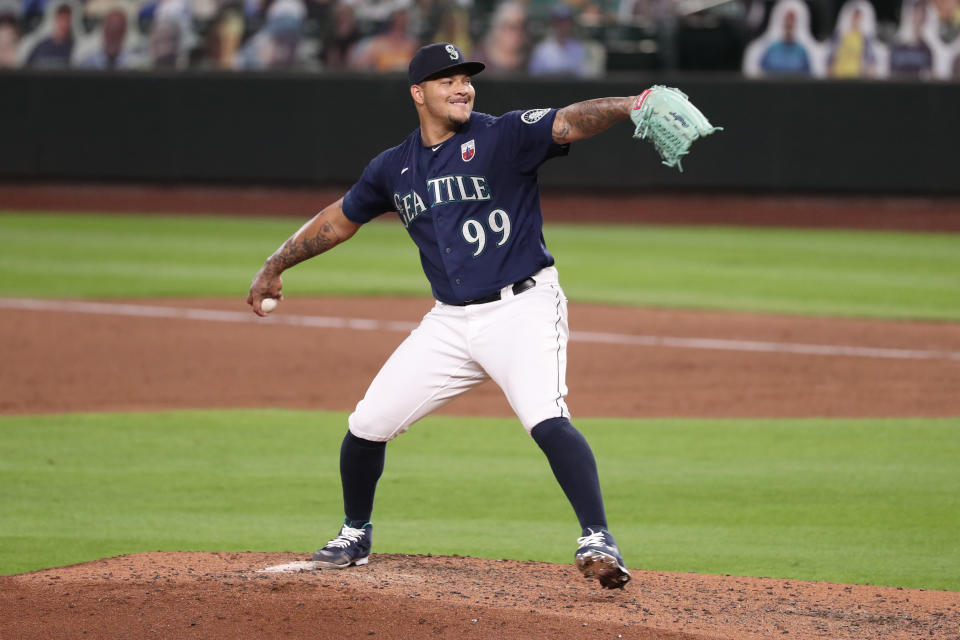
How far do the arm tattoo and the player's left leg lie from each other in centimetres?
55

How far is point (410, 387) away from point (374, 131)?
1452 centimetres

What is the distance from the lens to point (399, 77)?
61.4 feet

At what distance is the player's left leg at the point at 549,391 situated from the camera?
14.2 ft

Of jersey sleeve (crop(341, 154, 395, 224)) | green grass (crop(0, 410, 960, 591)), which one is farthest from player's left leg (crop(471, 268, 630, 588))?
green grass (crop(0, 410, 960, 591))

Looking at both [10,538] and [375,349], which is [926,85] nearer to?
[375,349]

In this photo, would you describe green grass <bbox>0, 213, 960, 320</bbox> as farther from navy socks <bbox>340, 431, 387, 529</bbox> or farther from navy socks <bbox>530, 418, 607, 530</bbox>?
navy socks <bbox>530, 418, 607, 530</bbox>

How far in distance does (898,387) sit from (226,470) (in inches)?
189

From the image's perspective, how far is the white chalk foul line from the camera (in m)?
10.4

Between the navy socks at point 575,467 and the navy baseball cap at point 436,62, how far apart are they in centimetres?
131

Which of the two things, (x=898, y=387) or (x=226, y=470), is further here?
(x=898, y=387)

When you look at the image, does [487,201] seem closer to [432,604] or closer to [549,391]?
[549,391]

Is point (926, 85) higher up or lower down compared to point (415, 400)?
higher up

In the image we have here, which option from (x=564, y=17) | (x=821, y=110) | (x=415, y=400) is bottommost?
(x=415, y=400)

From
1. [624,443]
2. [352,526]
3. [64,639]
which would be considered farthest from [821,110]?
[64,639]
